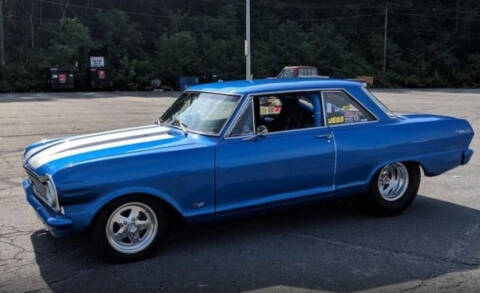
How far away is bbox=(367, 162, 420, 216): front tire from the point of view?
231 inches

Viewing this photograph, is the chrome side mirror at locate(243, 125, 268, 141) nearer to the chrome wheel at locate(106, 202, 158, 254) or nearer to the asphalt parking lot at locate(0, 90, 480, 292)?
the asphalt parking lot at locate(0, 90, 480, 292)

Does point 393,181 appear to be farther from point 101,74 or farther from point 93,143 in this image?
point 101,74

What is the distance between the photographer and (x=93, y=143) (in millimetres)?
5055

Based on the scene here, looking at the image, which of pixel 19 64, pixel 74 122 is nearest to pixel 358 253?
pixel 74 122

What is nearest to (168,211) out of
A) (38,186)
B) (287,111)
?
(38,186)

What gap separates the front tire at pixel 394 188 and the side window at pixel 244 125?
5.41ft

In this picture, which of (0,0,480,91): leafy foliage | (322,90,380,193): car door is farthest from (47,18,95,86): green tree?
(322,90,380,193): car door

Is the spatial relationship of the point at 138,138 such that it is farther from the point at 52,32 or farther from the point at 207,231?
the point at 52,32

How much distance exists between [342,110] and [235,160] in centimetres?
145

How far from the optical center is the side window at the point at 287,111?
5.40 m

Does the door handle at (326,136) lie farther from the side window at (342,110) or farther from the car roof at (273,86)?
the car roof at (273,86)

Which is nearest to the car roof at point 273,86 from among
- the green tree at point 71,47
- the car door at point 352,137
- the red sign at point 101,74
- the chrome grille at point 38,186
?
the car door at point 352,137

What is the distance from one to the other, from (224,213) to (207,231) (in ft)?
2.12

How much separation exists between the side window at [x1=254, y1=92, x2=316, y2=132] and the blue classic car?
11mm
